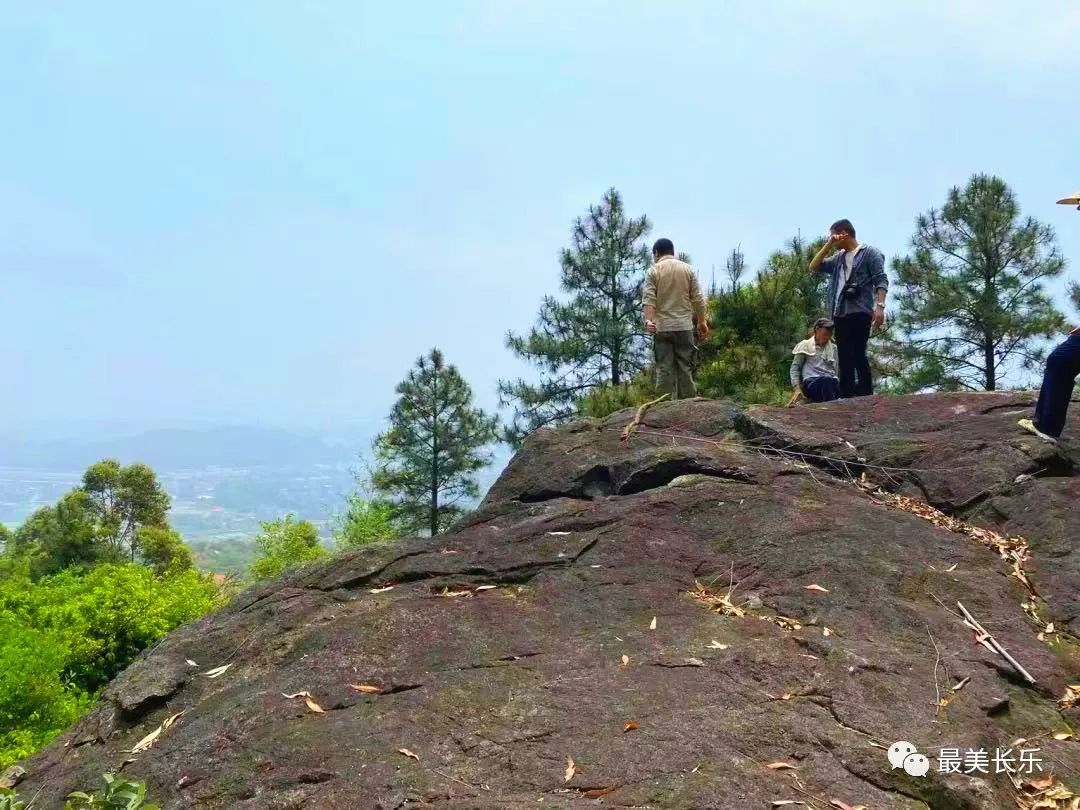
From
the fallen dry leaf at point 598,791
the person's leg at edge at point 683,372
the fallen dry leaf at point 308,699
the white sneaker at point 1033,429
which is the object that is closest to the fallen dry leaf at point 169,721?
the fallen dry leaf at point 308,699

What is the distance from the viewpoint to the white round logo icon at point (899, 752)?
276cm

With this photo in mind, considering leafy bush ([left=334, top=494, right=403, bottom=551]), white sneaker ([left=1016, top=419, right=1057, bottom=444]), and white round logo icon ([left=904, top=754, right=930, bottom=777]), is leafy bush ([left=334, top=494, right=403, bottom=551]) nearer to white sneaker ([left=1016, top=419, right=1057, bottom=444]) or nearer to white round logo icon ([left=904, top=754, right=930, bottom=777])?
white sneaker ([left=1016, top=419, right=1057, bottom=444])

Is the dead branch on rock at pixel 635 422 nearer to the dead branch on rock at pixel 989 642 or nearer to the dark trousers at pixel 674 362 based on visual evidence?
the dark trousers at pixel 674 362

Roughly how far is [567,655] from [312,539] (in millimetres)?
30267

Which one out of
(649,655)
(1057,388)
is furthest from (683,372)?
(649,655)

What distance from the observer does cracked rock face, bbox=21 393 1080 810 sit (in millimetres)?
2740

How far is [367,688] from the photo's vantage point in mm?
3352

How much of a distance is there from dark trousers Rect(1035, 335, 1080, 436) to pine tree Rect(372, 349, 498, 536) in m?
24.7

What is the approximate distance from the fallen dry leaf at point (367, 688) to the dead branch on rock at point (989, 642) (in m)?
2.57

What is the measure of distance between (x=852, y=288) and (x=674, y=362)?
1.86 m

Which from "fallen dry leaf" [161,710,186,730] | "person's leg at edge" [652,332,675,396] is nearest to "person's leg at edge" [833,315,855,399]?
"person's leg at edge" [652,332,675,396]

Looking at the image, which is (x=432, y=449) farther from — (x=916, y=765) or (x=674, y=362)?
(x=916, y=765)

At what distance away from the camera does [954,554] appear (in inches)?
177

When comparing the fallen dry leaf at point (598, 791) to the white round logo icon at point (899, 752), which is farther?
the white round logo icon at point (899, 752)
